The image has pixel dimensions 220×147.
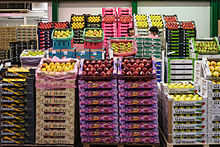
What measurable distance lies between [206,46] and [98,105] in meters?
5.05

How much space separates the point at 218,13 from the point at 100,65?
1158 centimetres

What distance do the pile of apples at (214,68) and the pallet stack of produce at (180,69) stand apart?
3232 millimetres

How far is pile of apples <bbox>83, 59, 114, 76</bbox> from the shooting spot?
4.94 meters

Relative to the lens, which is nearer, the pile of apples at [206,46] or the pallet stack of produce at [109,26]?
the pile of apples at [206,46]

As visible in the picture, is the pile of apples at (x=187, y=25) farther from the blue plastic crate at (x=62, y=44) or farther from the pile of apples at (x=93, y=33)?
the blue plastic crate at (x=62, y=44)

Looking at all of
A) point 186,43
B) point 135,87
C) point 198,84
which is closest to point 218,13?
point 186,43

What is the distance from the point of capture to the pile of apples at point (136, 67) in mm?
4938

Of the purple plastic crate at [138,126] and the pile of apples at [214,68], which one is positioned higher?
the pile of apples at [214,68]

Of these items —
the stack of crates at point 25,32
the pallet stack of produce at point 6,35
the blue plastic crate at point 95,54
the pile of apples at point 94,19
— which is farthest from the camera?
the pallet stack of produce at point 6,35

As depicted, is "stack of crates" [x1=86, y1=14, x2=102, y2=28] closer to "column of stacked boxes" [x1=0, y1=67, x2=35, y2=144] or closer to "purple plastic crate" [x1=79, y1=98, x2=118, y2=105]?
"column of stacked boxes" [x1=0, y1=67, x2=35, y2=144]

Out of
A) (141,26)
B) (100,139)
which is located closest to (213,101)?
(100,139)

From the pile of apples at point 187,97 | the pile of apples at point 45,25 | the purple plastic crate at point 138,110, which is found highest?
the pile of apples at point 45,25

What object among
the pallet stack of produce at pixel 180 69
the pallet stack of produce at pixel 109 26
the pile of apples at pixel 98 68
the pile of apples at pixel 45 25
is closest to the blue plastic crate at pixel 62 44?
the pile of apples at pixel 98 68

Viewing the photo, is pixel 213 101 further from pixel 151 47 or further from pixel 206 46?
pixel 206 46
